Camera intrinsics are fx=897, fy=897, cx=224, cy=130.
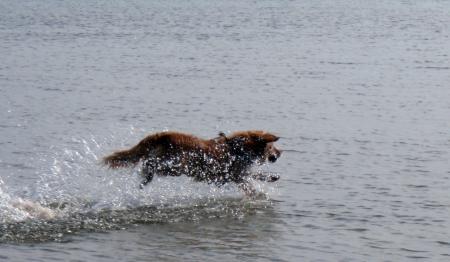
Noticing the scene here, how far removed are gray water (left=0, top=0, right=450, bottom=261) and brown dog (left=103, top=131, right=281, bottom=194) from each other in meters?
0.37

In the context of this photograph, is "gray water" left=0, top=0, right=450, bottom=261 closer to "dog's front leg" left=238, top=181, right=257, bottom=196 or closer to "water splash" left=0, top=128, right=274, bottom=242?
"water splash" left=0, top=128, right=274, bottom=242

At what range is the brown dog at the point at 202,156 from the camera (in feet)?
39.9

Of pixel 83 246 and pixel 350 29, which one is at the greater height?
pixel 350 29

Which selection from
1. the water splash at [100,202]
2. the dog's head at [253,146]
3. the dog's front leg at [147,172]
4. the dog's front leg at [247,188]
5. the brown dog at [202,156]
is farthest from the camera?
the dog's front leg at [247,188]

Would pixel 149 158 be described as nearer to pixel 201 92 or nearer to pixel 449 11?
pixel 201 92

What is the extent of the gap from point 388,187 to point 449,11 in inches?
1531

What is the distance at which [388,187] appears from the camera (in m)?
13.8

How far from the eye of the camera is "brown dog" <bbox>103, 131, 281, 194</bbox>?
39.9ft

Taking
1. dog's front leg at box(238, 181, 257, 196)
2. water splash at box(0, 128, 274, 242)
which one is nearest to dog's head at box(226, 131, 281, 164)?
dog's front leg at box(238, 181, 257, 196)

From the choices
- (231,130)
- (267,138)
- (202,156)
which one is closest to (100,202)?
(202,156)

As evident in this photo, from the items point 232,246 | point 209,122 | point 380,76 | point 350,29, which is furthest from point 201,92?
point 350,29

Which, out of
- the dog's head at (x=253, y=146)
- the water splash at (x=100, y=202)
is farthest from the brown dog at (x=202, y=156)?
the water splash at (x=100, y=202)

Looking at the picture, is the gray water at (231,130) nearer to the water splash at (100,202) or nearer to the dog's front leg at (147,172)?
the water splash at (100,202)

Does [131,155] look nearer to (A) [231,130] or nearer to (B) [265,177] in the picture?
(B) [265,177]
